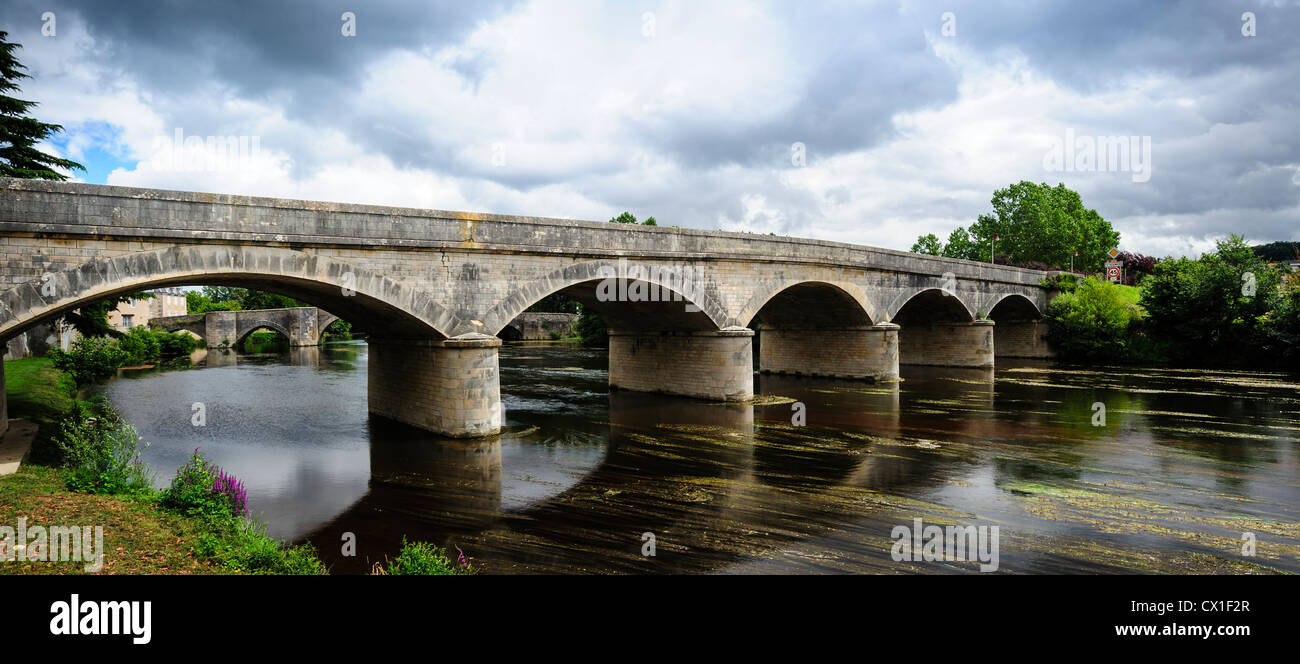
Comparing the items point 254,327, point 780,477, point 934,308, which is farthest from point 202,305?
point 780,477

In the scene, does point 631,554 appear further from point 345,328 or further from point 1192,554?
point 345,328

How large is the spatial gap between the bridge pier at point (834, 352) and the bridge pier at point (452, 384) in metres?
18.8

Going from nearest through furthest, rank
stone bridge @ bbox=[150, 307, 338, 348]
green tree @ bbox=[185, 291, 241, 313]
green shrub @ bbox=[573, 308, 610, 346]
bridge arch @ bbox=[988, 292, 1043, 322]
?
bridge arch @ bbox=[988, 292, 1043, 322], stone bridge @ bbox=[150, 307, 338, 348], green shrub @ bbox=[573, 308, 610, 346], green tree @ bbox=[185, 291, 241, 313]

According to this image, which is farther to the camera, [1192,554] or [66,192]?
[66,192]

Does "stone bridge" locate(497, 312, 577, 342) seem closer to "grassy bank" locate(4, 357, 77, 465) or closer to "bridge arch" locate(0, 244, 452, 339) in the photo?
"grassy bank" locate(4, 357, 77, 465)

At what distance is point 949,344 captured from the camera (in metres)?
38.3

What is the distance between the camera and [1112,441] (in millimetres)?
17453

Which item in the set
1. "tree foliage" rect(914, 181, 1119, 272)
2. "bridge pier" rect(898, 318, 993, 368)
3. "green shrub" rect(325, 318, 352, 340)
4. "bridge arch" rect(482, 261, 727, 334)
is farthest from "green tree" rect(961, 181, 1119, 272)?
"green shrub" rect(325, 318, 352, 340)

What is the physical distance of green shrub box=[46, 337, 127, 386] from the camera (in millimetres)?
28578

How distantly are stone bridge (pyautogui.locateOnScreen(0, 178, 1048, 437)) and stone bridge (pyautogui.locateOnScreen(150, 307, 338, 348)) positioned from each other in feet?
154

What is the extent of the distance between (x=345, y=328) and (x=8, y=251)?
79299 mm
